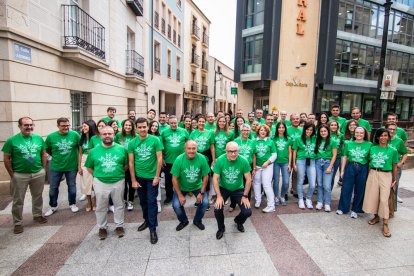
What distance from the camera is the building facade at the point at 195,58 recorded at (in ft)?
82.4

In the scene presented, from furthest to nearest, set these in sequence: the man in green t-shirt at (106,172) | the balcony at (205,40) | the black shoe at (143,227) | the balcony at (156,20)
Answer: the balcony at (205,40) < the balcony at (156,20) < the black shoe at (143,227) < the man in green t-shirt at (106,172)

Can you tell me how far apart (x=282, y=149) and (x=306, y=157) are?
0.53m

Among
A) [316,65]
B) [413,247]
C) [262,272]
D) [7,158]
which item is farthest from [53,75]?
[316,65]

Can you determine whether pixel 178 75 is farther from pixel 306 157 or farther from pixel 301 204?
pixel 301 204

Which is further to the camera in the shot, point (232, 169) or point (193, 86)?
point (193, 86)

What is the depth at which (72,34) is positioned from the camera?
7602 millimetres

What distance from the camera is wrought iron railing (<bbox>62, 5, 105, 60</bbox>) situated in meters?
7.34

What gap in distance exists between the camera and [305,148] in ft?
17.3

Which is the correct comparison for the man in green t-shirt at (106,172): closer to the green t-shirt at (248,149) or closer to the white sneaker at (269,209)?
the green t-shirt at (248,149)

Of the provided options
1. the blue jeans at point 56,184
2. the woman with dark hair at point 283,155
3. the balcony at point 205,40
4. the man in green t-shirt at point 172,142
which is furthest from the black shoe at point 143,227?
the balcony at point 205,40

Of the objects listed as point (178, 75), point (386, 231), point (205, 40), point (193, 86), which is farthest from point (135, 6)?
point (205, 40)

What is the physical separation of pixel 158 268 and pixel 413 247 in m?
3.86

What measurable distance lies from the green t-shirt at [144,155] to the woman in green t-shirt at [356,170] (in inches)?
145

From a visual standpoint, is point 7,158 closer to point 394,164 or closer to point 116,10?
point 394,164
